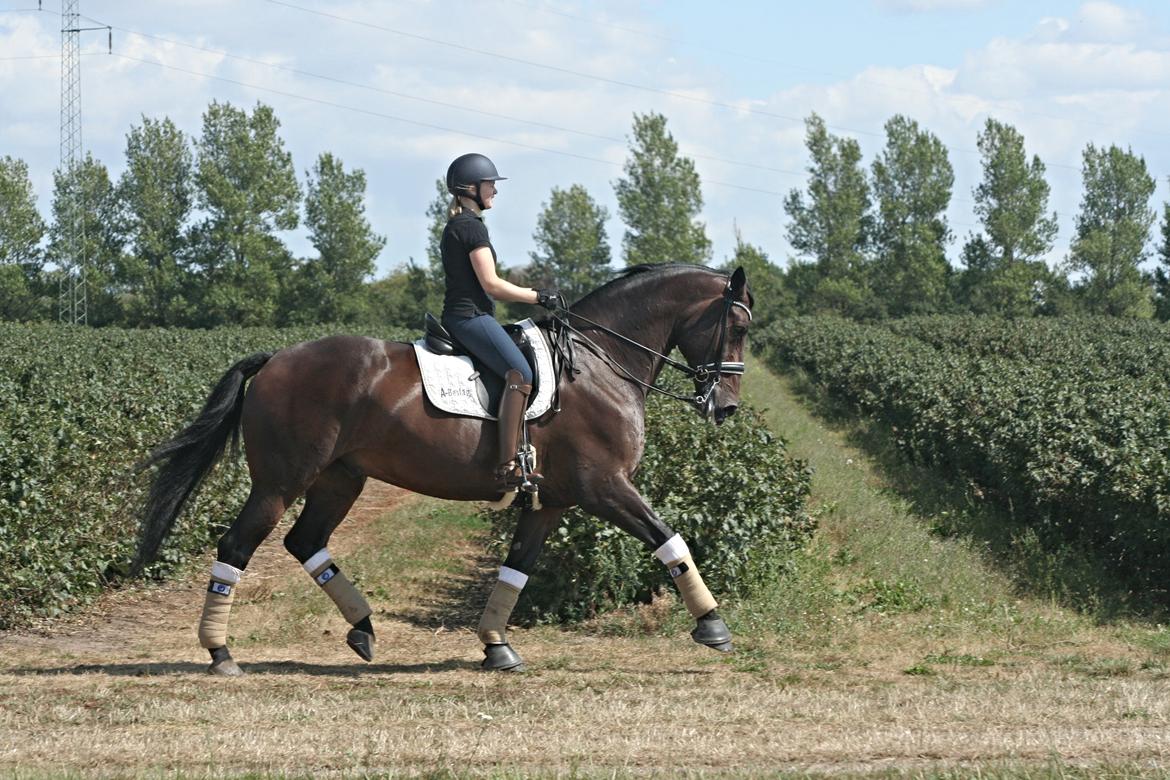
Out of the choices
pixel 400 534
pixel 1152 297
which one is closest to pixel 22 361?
pixel 400 534

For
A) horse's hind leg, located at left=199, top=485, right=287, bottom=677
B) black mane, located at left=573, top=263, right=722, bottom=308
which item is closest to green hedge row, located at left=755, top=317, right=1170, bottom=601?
black mane, located at left=573, top=263, right=722, bottom=308

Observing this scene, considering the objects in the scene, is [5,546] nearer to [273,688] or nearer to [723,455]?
[273,688]

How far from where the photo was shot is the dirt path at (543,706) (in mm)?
5871

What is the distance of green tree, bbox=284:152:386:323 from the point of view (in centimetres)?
7800

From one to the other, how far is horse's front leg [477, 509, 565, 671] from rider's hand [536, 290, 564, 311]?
1307mm

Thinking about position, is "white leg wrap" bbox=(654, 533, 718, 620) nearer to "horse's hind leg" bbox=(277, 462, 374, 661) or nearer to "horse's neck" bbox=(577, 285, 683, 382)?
"horse's neck" bbox=(577, 285, 683, 382)

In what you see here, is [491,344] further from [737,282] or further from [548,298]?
[737,282]

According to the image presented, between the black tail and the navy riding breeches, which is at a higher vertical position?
the navy riding breeches

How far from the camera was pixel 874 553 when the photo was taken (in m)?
13.0

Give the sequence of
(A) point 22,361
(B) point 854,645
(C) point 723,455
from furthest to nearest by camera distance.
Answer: (A) point 22,361 < (C) point 723,455 < (B) point 854,645

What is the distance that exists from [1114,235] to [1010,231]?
8.01 metres

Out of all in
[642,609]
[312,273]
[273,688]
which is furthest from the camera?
[312,273]

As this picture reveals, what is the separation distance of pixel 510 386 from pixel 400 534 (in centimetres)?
720

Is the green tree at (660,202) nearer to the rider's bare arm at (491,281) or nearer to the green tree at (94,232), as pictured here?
the green tree at (94,232)
